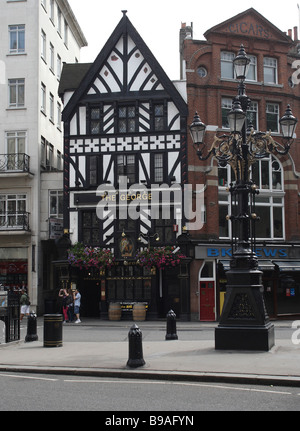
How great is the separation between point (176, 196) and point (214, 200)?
6.66ft

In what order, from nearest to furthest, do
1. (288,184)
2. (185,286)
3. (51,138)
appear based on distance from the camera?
(185,286) → (288,184) → (51,138)

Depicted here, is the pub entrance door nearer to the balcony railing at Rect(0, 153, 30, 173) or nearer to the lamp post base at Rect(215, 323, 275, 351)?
the balcony railing at Rect(0, 153, 30, 173)

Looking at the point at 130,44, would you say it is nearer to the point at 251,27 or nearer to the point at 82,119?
the point at 82,119

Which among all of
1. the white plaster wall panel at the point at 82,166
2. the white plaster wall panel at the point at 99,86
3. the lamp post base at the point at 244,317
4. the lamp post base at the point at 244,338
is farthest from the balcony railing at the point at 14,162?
the lamp post base at the point at 244,338

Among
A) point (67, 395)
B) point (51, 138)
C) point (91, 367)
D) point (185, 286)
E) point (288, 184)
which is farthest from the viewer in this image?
point (51, 138)

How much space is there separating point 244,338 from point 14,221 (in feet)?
70.8

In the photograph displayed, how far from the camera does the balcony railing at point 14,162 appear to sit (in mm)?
32812

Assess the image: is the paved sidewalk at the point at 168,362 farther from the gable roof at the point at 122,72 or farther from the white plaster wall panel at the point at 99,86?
the white plaster wall panel at the point at 99,86

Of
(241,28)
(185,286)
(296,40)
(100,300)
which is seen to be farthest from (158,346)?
(296,40)

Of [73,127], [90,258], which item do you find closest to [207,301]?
[90,258]

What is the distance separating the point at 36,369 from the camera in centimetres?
1219

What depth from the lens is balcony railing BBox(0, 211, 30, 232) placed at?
32.2 meters

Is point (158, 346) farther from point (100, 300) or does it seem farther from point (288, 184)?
point (288, 184)

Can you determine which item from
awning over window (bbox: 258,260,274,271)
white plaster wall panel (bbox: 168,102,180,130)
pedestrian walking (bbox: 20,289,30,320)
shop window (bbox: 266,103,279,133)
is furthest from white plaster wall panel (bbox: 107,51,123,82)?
pedestrian walking (bbox: 20,289,30,320)
